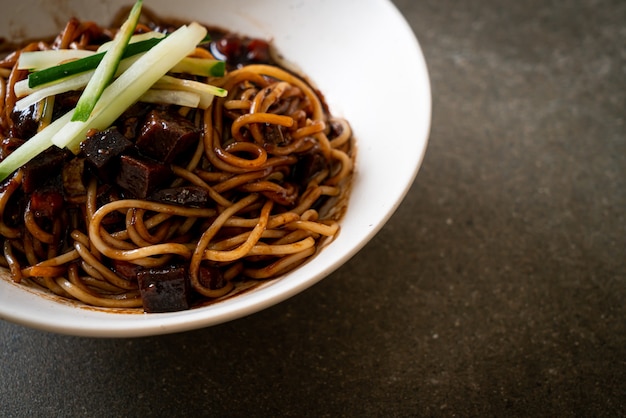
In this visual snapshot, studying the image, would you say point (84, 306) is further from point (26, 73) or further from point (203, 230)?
point (26, 73)

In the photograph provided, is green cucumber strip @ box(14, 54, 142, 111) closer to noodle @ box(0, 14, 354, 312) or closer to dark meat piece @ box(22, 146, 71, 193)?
noodle @ box(0, 14, 354, 312)

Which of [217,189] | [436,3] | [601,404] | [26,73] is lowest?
[601,404]

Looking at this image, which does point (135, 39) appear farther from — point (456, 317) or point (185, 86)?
point (456, 317)

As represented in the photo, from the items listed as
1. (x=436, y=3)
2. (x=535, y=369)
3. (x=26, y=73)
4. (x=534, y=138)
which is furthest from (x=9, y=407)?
(x=436, y=3)

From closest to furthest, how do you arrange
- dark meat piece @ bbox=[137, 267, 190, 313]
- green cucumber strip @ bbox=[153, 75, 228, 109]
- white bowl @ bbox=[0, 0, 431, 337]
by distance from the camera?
white bowl @ bbox=[0, 0, 431, 337], dark meat piece @ bbox=[137, 267, 190, 313], green cucumber strip @ bbox=[153, 75, 228, 109]

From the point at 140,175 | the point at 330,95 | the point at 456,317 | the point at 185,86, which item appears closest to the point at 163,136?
the point at 140,175

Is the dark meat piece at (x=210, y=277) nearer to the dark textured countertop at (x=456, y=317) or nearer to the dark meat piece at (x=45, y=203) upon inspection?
the dark textured countertop at (x=456, y=317)

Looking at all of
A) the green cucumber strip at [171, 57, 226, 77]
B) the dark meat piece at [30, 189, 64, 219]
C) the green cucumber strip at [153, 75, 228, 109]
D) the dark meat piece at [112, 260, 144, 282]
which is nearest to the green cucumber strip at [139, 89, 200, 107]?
the green cucumber strip at [153, 75, 228, 109]
